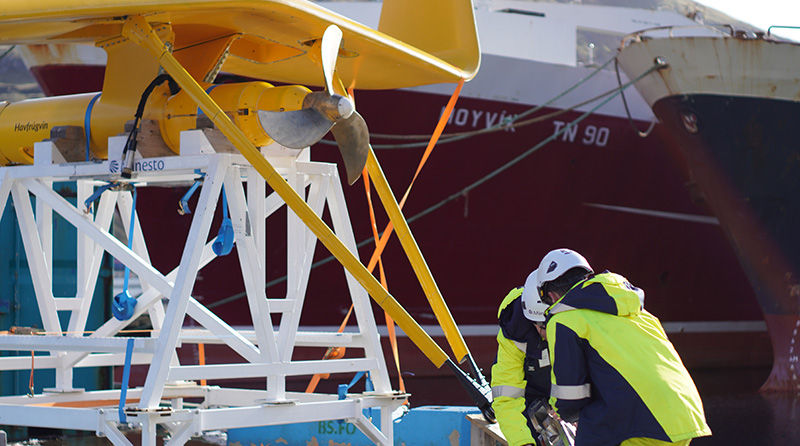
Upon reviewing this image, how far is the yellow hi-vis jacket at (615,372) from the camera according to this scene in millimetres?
4422

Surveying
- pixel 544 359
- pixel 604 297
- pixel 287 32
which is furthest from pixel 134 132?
pixel 604 297

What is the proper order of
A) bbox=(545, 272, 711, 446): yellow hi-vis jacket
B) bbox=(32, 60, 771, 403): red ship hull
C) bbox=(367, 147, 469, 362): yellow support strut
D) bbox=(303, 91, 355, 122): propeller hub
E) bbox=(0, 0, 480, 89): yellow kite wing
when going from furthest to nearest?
bbox=(32, 60, 771, 403): red ship hull < bbox=(367, 147, 469, 362): yellow support strut < bbox=(303, 91, 355, 122): propeller hub < bbox=(0, 0, 480, 89): yellow kite wing < bbox=(545, 272, 711, 446): yellow hi-vis jacket

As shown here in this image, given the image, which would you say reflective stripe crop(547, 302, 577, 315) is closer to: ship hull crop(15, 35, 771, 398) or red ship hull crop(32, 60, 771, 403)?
red ship hull crop(32, 60, 771, 403)

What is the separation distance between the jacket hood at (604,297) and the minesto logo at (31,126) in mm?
4465

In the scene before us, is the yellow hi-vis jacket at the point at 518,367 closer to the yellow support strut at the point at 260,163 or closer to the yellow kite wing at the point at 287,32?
the yellow support strut at the point at 260,163

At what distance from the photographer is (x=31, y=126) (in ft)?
24.5

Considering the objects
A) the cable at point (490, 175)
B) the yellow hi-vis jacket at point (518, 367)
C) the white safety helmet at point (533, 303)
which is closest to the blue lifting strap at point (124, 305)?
the yellow hi-vis jacket at point (518, 367)

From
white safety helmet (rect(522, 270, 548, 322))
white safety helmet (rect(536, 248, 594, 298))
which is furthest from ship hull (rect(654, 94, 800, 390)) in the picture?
white safety helmet (rect(536, 248, 594, 298))

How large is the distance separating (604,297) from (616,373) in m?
0.35

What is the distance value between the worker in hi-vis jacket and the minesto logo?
4.46m

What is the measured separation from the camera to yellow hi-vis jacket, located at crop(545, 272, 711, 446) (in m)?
4.42

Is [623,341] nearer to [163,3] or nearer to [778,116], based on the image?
[163,3]

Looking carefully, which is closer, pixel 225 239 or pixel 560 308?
pixel 560 308

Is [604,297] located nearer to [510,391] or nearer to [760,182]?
[510,391]
